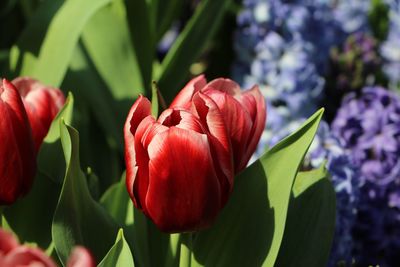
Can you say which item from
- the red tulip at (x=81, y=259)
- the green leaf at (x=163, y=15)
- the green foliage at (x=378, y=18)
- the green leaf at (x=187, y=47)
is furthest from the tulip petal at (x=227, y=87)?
the green foliage at (x=378, y=18)

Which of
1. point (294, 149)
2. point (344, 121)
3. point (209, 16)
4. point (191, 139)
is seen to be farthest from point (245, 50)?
point (191, 139)

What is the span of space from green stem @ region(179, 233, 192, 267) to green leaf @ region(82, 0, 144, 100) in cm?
68

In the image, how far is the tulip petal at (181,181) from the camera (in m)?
0.76

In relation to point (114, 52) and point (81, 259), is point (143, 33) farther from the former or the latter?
point (81, 259)

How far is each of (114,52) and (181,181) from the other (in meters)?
0.80

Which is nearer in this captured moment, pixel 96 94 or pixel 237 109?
pixel 237 109

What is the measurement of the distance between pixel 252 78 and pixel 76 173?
2.84ft

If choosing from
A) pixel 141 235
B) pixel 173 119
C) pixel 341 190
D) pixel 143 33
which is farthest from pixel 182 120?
pixel 143 33

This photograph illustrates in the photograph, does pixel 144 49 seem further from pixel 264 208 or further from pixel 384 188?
pixel 264 208

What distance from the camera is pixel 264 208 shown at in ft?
2.92

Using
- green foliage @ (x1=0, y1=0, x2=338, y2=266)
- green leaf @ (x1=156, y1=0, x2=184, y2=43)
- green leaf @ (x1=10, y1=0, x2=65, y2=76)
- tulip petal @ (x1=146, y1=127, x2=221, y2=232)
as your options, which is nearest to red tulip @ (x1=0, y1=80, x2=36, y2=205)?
green foliage @ (x1=0, y1=0, x2=338, y2=266)

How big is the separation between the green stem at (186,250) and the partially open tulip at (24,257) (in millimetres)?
293

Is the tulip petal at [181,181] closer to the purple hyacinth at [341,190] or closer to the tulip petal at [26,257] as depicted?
the tulip petal at [26,257]

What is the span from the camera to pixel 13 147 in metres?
A: 0.83
